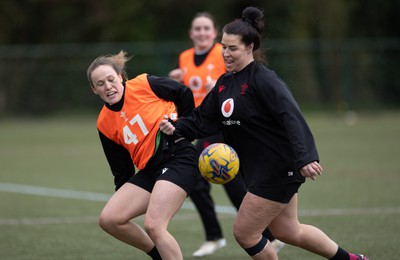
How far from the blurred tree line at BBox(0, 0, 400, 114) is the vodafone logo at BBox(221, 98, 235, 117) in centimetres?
1797

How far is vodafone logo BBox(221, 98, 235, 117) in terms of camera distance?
17.1 feet

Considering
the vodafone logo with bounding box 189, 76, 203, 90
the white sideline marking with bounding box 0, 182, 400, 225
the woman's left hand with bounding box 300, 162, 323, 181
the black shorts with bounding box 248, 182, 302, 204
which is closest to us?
the woman's left hand with bounding box 300, 162, 323, 181

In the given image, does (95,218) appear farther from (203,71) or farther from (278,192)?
(278,192)

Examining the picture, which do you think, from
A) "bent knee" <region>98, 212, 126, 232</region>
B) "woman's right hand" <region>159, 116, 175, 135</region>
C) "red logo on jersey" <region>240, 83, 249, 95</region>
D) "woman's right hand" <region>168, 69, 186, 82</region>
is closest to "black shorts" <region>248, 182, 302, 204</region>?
"red logo on jersey" <region>240, 83, 249, 95</region>

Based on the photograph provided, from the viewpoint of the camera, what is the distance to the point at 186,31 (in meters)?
27.3

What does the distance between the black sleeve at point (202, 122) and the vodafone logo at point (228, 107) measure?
0.67ft

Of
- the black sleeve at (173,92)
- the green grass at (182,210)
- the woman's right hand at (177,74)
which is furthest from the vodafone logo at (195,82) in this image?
the black sleeve at (173,92)

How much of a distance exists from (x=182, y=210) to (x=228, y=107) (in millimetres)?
4403

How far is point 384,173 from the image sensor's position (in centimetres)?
1173

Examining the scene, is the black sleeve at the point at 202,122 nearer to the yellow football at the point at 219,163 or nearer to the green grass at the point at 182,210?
the yellow football at the point at 219,163

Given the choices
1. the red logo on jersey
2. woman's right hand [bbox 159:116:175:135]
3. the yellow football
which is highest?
the red logo on jersey

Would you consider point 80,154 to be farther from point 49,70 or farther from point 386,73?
point 386,73

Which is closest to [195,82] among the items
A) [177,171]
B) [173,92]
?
[173,92]

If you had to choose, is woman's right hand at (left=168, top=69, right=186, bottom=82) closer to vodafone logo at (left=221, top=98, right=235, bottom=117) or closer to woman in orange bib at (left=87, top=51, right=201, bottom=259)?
woman in orange bib at (left=87, top=51, right=201, bottom=259)
